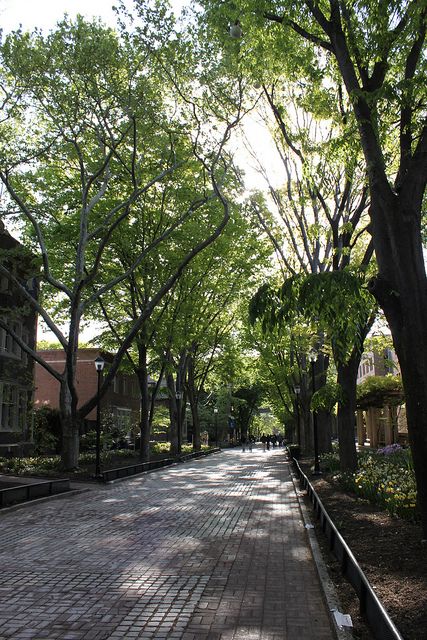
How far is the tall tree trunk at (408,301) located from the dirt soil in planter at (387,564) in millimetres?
606

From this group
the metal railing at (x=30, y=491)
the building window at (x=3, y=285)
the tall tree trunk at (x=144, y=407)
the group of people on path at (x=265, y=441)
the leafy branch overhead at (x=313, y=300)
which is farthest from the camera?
the group of people on path at (x=265, y=441)

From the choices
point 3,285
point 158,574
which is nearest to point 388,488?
point 158,574

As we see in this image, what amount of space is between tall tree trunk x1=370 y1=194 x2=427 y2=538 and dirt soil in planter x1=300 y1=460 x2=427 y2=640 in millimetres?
606

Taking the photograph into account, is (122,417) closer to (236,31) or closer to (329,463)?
(329,463)

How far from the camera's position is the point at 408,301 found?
717 cm

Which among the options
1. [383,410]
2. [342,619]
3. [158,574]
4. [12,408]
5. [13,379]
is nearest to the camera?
[342,619]

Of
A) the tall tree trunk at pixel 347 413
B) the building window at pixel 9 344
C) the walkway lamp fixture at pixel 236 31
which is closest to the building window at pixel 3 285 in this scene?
the building window at pixel 9 344

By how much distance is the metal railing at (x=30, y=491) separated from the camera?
43.7 ft

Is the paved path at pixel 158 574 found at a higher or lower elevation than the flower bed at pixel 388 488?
lower

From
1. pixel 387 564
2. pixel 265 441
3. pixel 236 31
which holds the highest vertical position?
pixel 236 31

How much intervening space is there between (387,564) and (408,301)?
319 centimetres

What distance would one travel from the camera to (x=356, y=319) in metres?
6.73

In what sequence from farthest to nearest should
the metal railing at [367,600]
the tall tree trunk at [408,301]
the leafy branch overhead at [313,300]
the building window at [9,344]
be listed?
the building window at [9,344], the tall tree trunk at [408,301], the leafy branch overhead at [313,300], the metal railing at [367,600]

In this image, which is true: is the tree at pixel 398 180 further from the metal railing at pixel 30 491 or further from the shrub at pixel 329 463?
the shrub at pixel 329 463
